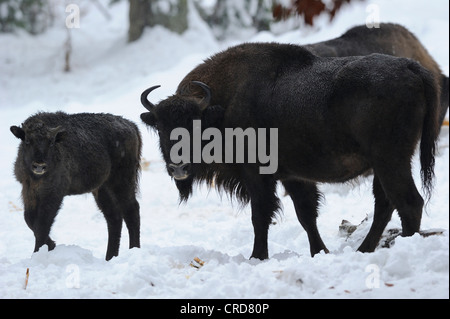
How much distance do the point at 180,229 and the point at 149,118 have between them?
2.65 meters

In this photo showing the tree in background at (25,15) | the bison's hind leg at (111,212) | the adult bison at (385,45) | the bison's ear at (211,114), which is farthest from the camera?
the tree in background at (25,15)

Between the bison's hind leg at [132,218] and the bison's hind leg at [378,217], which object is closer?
the bison's hind leg at [378,217]

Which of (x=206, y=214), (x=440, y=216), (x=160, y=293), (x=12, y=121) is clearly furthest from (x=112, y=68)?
(x=160, y=293)

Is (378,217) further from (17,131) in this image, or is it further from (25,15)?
(25,15)

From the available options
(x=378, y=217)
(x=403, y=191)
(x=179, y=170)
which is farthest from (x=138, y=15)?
(x=403, y=191)

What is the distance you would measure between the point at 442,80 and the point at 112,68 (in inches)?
458

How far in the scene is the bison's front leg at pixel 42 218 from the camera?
7.16 m

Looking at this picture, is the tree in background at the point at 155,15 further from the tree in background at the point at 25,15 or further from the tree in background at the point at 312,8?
the tree in background at the point at 312,8

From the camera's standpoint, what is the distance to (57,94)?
783 inches

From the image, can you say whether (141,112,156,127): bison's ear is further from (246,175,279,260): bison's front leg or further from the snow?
the snow

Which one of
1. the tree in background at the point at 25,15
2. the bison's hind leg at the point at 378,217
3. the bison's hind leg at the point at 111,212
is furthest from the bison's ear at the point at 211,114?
the tree in background at the point at 25,15

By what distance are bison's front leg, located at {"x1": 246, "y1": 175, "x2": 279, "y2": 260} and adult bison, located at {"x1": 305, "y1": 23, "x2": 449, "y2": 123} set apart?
454cm

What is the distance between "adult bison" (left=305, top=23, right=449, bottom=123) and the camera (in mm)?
11148

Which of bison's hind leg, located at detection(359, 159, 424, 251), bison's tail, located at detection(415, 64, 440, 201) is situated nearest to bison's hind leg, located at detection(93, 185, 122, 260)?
bison's hind leg, located at detection(359, 159, 424, 251)
